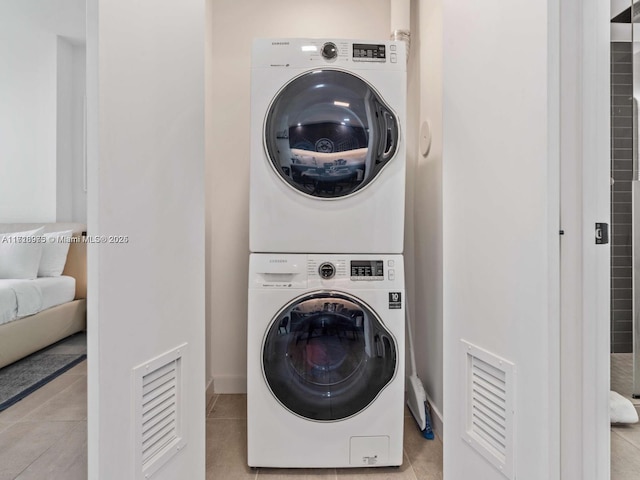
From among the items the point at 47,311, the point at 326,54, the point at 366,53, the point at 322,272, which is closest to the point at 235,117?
the point at 326,54

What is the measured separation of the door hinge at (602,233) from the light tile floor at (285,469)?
1097 mm

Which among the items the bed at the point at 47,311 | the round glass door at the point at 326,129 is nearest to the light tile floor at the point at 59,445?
the bed at the point at 47,311

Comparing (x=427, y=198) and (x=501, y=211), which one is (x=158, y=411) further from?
(x=427, y=198)

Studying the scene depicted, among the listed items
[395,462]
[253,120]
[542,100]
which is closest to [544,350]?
[542,100]

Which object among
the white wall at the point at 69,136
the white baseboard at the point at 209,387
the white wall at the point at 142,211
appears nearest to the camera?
the white wall at the point at 142,211

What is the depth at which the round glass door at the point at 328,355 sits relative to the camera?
4.57ft

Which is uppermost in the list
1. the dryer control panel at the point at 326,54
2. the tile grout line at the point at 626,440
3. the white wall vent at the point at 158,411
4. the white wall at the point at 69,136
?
the dryer control panel at the point at 326,54

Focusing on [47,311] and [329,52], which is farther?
[329,52]

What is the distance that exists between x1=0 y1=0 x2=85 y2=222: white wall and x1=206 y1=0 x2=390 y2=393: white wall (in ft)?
3.28

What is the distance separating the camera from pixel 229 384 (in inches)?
81.1

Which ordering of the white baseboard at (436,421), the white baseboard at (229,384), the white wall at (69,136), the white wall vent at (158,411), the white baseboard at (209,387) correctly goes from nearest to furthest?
1. the white wall vent at (158,411)
2. the white wall at (69,136)
3. the white baseboard at (436,421)
4. the white baseboard at (209,387)
5. the white baseboard at (229,384)

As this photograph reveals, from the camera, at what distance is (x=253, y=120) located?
56.7 inches

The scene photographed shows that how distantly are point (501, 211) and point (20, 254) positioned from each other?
140 centimetres

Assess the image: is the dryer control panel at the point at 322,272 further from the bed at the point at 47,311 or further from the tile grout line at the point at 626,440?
the tile grout line at the point at 626,440
